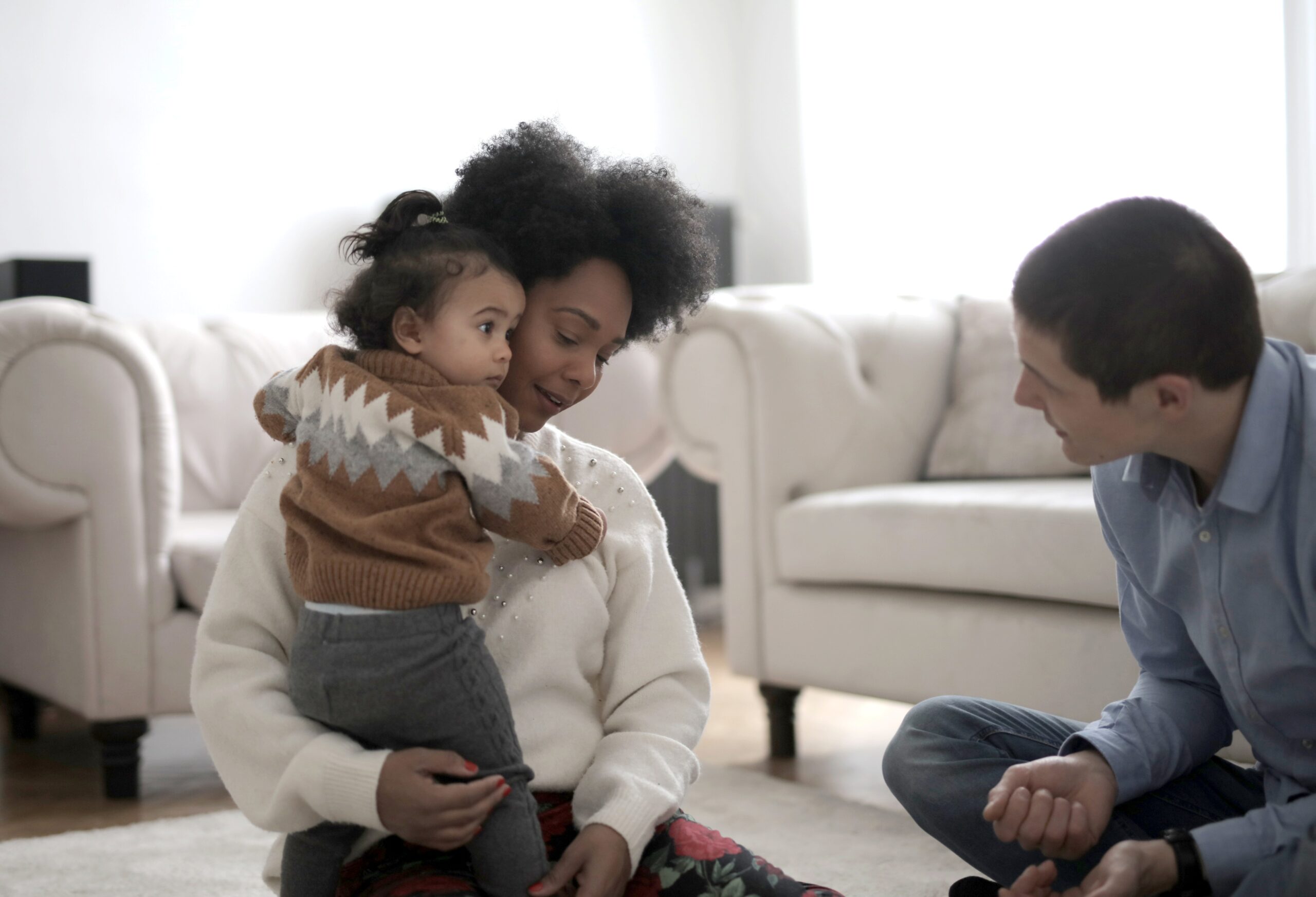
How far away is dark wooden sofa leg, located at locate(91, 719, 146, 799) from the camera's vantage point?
2059 mm

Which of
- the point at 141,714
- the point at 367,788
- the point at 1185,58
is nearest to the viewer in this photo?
the point at 367,788

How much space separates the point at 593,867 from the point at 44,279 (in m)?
2.21

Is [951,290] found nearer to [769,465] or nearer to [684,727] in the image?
[769,465]

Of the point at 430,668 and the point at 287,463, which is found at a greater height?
the point at 287,463

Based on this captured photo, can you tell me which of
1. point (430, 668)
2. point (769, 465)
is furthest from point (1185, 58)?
point (430, 668)

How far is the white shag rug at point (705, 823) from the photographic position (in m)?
1.61

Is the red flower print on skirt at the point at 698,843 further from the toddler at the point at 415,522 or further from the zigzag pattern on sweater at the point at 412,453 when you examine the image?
the zigzag pattern on sweater at the point at 412,453

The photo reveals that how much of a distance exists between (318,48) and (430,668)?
3.30m

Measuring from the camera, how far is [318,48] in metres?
3.82

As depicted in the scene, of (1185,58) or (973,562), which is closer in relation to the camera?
(973,562)

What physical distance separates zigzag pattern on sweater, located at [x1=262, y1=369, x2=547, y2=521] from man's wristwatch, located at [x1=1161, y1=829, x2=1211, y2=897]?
542 mm

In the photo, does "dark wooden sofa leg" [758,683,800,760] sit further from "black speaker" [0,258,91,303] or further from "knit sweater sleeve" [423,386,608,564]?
"black speaker" [0,258,91,303]

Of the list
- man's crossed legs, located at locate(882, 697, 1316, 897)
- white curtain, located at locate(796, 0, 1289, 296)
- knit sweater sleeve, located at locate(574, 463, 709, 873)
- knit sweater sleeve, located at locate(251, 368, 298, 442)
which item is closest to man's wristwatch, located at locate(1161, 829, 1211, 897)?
man's crossed legs, located at locate(882, 697, 1316, 897)

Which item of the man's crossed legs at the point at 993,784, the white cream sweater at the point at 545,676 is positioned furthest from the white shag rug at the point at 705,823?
the white cream sweater at the point at 545,676
